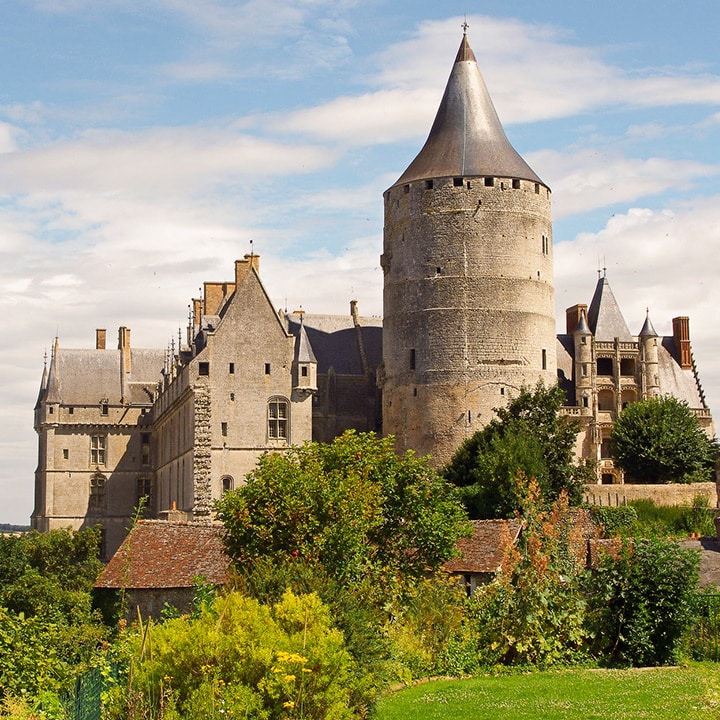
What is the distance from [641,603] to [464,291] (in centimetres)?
3348

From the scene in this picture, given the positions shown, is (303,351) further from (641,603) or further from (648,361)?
(641,603)

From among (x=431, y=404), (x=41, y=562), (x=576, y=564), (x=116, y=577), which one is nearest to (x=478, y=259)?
(x=431, y=404)

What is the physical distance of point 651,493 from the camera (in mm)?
53906

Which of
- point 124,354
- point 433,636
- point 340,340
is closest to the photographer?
point 433,636

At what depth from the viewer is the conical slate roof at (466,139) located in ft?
186

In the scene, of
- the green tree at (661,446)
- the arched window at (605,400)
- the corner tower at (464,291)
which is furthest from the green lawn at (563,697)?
the arched window at (605,400)

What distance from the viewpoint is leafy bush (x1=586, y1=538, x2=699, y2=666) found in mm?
22750

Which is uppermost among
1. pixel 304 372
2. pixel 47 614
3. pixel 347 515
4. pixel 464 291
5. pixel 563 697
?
pixel 464 291

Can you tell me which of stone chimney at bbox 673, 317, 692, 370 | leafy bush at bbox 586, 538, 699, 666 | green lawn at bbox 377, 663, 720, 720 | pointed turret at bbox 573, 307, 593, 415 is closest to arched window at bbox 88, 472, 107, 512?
pointed turret at bbox 573, 307, 593, 415

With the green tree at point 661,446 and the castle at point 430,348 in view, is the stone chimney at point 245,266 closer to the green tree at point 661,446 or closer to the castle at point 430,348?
the castle at point 430,348

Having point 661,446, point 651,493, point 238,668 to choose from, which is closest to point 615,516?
point 651,493

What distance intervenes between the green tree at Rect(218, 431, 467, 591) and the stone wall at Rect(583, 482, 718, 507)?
22293 millimetres

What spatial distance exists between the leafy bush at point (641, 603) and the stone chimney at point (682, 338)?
45444 millimetres

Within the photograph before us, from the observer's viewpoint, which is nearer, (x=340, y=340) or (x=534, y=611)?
(x=534, y=611)
